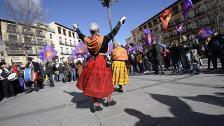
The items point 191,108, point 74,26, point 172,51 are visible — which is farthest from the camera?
point 172,51

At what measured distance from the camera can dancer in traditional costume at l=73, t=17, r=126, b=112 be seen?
5.19m

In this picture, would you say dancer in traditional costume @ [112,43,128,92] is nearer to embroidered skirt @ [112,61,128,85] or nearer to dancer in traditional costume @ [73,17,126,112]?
embroidered skirt @ [112,61,128,85]

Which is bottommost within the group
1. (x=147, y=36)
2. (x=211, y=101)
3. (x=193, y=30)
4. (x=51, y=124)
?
(x=51, y=124)

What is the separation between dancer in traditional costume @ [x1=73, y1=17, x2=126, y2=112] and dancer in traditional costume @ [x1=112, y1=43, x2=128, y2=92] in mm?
2151

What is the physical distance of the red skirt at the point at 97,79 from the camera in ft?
17.0

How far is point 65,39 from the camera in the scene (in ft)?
256

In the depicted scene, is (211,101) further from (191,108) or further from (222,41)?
(222,41)

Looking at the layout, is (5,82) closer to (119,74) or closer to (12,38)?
(119,74)

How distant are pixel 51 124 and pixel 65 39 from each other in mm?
75202

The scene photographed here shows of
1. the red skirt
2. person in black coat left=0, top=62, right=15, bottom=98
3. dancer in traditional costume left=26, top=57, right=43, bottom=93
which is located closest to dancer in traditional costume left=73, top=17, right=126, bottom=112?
the red skirt

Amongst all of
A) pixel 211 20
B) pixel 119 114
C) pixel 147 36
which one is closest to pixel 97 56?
pixel 119 114

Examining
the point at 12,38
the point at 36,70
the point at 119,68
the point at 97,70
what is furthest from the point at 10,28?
the point at 97,70

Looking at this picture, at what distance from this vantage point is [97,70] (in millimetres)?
5277

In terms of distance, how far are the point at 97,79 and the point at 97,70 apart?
20 cm
